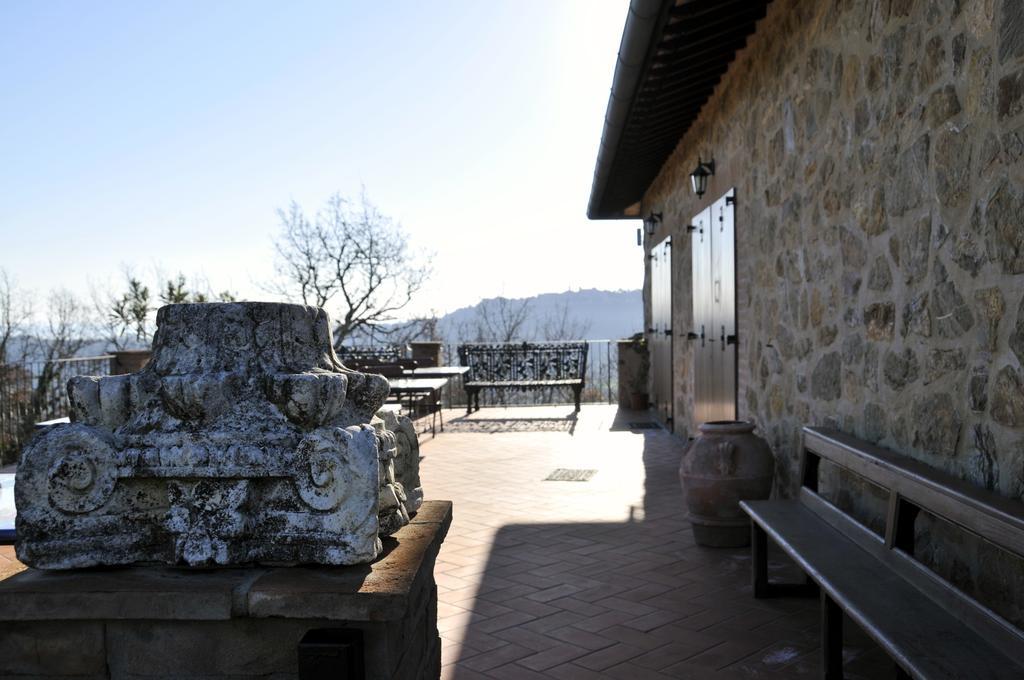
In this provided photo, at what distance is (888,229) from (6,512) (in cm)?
376

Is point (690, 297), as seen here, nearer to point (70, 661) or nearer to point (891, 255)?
point (891, 255)

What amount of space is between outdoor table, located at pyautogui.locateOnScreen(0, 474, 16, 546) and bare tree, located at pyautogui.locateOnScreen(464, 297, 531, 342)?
20.5 m

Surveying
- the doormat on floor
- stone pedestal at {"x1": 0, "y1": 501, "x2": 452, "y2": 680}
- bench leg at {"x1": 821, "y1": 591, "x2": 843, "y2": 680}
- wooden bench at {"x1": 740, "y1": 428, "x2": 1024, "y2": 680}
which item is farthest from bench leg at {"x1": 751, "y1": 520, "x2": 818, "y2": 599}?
the doormat on floor

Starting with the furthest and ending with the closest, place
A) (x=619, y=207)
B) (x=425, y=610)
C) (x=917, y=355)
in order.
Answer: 1. (x=619, y=207)
2. (x=917, y=355)
3. (x=425, y=610)

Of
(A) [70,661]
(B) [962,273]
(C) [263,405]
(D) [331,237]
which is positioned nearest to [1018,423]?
(B) [962,273]

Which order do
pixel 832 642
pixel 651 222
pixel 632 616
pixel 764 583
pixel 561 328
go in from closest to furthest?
pixel 832 642 < pixel 632 616 < pixel 764 583 < pixel 651 222 < pixel 561 328

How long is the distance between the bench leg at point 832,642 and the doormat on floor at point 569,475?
4.18 metres

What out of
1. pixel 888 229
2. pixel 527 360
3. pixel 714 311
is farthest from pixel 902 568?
pixel 527 360

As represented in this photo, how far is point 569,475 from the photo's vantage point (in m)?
7.36

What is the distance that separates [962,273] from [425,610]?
2083 mm

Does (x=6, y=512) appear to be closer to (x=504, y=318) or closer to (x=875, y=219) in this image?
(x=875, y=219)

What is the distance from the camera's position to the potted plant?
42.1 ft

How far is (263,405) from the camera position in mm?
2334

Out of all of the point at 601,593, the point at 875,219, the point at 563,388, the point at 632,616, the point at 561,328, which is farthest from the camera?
the point at 561,328
